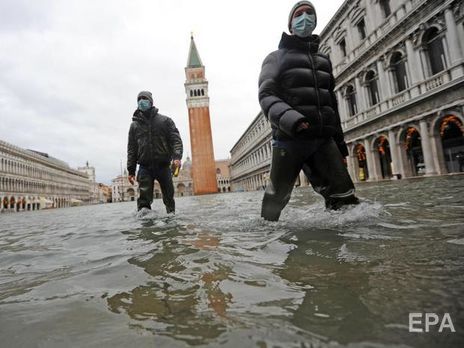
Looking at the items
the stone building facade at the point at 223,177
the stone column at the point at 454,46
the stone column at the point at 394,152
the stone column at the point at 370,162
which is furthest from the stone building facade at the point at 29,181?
the stone column at the point at 454,46

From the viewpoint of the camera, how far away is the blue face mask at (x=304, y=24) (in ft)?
9.04

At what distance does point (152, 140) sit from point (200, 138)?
51.0 meters

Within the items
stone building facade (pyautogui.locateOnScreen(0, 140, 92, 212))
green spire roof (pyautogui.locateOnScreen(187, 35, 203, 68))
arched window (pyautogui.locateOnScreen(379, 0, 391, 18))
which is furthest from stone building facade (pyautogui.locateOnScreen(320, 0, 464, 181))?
stone building facade (pyautogui.locateOnScreen(0, 140, 92, 212))

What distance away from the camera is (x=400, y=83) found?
14.7 metres

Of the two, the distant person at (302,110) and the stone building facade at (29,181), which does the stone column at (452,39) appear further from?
the stone building facade at (29,181)

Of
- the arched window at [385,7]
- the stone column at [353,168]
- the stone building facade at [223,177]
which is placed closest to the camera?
the arched window at [385,7]

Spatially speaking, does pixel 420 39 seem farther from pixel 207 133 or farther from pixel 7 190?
pixel 7 190

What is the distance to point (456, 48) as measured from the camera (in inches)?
440

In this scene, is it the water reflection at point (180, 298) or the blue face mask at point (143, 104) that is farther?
the blue face mask at point (143, 104)

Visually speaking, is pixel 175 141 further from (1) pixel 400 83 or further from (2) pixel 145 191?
(1) pixel 400 83

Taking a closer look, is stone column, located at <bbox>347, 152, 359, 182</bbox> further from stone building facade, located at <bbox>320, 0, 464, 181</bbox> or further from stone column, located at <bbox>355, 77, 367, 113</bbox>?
stone column, located at <bbox>355, 77, 367, 113</bbox>

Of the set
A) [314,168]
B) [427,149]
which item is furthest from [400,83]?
Answer: [314,168]

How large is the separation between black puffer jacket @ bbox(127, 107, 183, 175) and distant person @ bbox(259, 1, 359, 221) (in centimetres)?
251

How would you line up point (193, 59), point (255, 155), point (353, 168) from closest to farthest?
point (353, 168)
point (255, 155)
point (193, 59)
